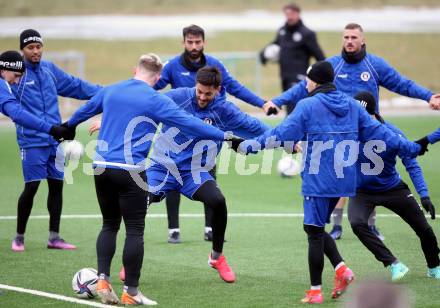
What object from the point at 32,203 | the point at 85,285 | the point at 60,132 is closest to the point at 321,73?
the point at 60,132

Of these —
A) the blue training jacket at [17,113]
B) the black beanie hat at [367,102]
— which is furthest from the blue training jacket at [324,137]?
the blue training jacket at [17,113]

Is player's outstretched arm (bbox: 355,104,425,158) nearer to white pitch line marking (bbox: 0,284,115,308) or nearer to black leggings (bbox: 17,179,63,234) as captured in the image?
white pitch line marking (bbox: 0,284,115,308)

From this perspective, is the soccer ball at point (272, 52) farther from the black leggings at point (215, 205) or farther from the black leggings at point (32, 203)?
the black leggings at point (215, 205)

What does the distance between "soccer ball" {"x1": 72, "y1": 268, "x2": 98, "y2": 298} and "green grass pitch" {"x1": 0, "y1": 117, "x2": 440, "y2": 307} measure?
0.89 ft

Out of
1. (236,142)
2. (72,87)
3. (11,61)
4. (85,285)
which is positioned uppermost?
(11,61)

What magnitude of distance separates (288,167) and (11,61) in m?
7.49

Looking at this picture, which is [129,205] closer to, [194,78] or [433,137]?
[433,137]

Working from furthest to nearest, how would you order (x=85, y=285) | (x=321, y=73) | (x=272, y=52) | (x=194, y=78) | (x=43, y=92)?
(x=272, y=52) < (x=194, y=78) < (x=43, y=92) < (x=85, y=285) < (x=321, y=73)

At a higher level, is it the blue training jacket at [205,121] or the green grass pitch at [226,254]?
the blue training jacket at [205,121]

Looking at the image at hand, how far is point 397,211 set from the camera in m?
10.1

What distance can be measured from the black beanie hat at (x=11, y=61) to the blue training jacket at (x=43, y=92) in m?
0.35

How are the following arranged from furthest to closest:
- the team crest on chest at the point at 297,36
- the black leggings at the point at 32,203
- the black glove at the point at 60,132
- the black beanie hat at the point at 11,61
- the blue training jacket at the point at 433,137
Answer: the team crest on chest at the point at 297,36
the black leggings at the point at 32,203
the black beanie hat at the point at 11,61
the blue training jacket at the point at 433,137
the black glove at the point at 60,132

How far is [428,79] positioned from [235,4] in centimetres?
1685

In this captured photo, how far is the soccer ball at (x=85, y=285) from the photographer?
362 inches
